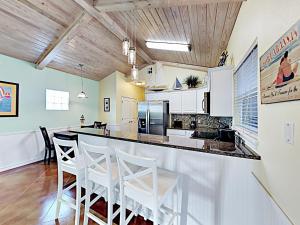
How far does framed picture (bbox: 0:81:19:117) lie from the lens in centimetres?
380

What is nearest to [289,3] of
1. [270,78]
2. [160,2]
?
[270,78]

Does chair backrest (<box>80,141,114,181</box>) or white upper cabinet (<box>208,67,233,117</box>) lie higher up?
white upper cabinet (<box>208,67,233,117</box>)

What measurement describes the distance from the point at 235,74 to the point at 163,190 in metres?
2.03

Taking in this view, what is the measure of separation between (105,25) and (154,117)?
3011 mm

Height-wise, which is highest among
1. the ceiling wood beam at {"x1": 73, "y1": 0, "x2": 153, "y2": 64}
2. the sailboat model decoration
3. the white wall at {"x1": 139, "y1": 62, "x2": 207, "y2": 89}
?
the ceiling wood beam at {"x1": 73, "y1": 0, "x2": 153, "y2": 64}

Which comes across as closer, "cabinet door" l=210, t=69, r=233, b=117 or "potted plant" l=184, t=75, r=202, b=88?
"cabinet door" l=210, t=69, r=233, b=117

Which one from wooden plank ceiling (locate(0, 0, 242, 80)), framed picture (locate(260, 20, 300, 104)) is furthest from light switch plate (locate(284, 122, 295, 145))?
wooden plank ceiling (locate(0, 0, 242, 80))

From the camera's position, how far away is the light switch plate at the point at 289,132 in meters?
0.85

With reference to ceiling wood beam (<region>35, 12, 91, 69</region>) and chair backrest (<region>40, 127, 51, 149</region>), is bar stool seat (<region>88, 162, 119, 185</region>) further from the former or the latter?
chair backrest (<region>40, 127, 51, 149</region>)

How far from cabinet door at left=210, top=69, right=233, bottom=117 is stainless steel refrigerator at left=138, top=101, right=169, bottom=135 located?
271cm

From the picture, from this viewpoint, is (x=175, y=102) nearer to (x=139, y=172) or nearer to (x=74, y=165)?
(x=74, y=165)

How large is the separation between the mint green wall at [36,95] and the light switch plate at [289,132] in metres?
5.01

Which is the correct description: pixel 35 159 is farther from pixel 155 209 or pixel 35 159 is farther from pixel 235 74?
pixel 235 74

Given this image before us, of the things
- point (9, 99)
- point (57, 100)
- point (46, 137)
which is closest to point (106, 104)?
point (57, 100)
